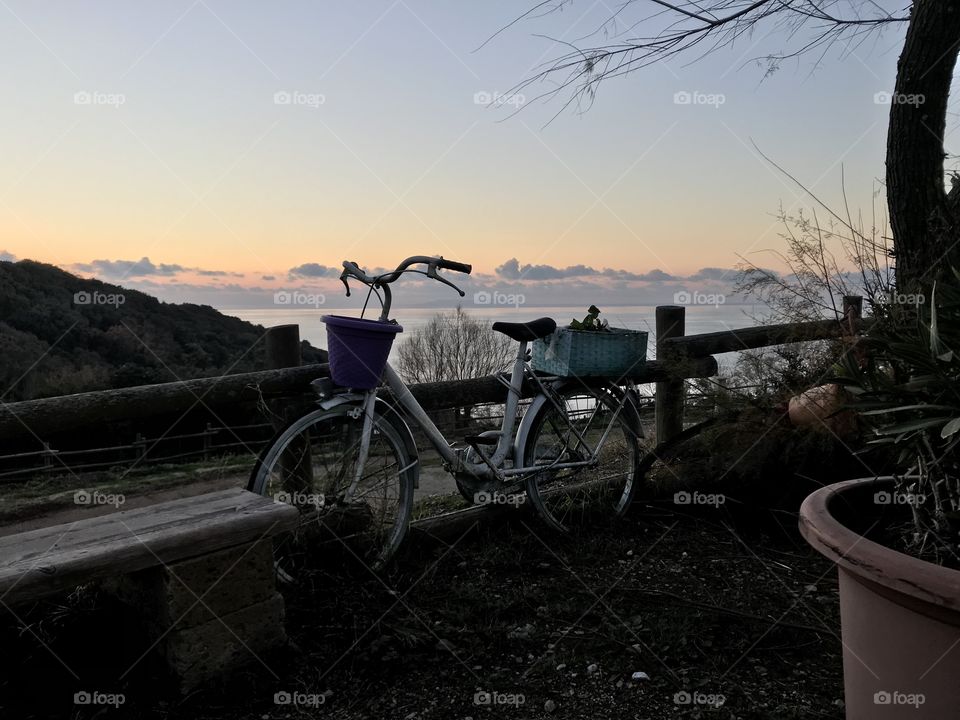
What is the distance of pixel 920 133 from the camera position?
13.1 ft

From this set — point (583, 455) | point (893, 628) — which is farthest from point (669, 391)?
point (893, 628)

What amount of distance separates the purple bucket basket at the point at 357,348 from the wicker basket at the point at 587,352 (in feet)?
3.48

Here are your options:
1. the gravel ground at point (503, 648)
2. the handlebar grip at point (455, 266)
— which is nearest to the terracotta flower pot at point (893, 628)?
the gravel ground at point (503, 648)

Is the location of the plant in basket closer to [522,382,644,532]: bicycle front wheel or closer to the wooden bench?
[522,382,644,532]: bicycle front wheel

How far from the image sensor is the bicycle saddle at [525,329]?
3383 millimetres

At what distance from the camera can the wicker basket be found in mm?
3543

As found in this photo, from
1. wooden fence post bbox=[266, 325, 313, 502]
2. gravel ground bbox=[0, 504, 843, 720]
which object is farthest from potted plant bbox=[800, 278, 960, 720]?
wooden fence post bbox=[266, 325, 313, 502]

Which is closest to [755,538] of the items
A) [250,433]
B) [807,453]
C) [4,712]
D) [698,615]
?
[807,453]

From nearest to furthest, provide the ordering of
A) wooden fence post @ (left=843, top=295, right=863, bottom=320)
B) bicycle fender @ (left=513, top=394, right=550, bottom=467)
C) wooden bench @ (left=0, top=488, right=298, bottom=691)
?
wooden bench @ (left=0, top=488, right=298, bottom=691), bicycle fender @ (left=513, top=394, right=550, bottom=467), wooden fence post @ (left=843, top=295, right=863, bottom=320)

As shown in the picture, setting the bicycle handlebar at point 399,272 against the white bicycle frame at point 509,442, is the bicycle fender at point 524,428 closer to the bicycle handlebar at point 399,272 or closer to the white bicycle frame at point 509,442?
the white bicycle frame at point 509,442

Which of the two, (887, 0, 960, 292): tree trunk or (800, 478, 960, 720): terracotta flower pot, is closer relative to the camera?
(800, 478, 960, 720): terracotta flower pot

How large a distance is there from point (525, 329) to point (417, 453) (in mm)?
780

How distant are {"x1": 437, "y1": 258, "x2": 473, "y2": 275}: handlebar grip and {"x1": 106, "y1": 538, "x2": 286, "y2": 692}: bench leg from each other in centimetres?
122

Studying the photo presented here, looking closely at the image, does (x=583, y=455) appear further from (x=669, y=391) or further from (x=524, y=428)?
(x=669, y=391)
